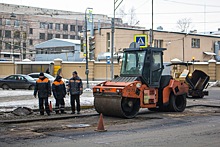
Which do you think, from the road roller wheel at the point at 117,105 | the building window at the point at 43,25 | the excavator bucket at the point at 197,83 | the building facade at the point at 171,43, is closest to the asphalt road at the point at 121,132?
the road roller wheel at the point at 117,105

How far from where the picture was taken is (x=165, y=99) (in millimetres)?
17203

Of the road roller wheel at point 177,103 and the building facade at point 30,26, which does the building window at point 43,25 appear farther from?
the road roller wheel at point 177,103

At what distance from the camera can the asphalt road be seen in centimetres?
1040

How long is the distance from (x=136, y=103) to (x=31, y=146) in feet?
22.0

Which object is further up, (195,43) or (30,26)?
(30,26)

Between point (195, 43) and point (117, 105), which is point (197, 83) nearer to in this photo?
point (117, 105)

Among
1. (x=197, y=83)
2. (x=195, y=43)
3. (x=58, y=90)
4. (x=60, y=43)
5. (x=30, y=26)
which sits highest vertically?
(x=30, y=26)

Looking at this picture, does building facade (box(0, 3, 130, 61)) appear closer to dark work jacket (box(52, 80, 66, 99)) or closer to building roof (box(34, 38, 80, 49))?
building roof (box(34, 38, 80, 49))

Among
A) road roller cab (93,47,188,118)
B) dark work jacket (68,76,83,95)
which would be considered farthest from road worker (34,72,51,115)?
road roller cab (93,47,188,118)

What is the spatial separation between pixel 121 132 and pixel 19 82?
22.8m

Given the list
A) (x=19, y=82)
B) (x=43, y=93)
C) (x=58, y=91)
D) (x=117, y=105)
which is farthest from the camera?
(x=19, y=82)

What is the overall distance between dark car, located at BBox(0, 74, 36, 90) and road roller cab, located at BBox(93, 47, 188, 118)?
57.3ft

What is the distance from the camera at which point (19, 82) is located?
1326 inches

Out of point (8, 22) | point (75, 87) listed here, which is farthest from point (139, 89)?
point (8, 22)
